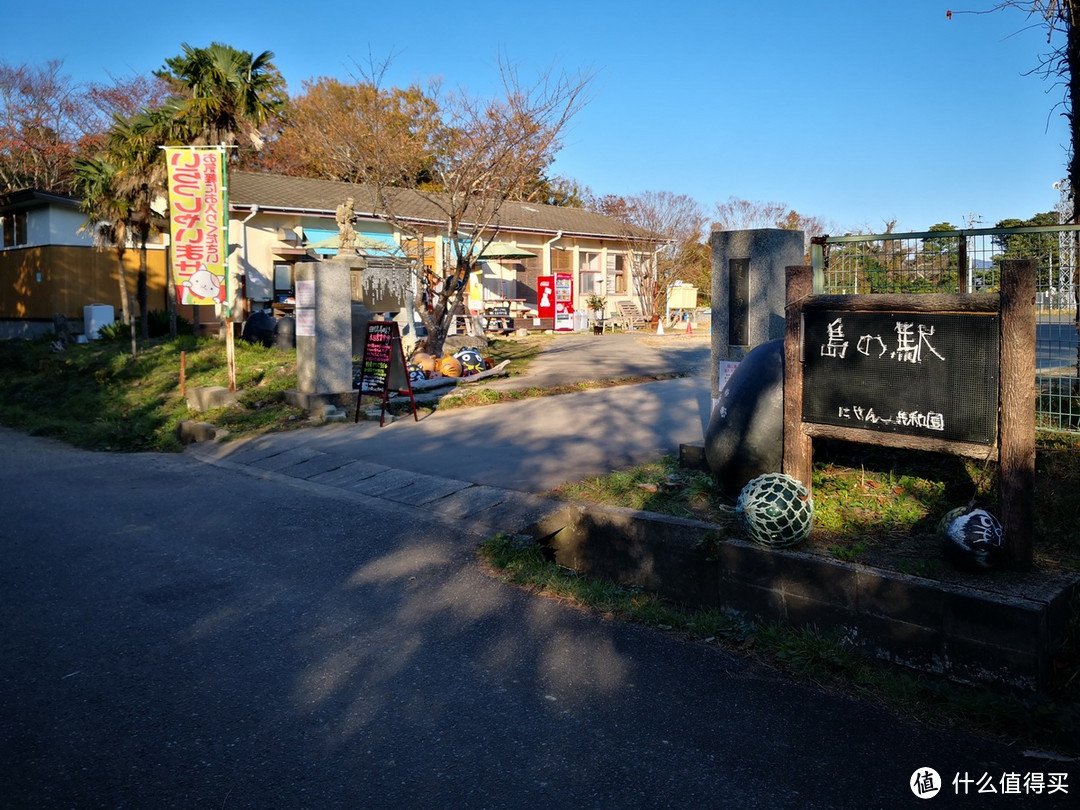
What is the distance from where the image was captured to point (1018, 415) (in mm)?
5035

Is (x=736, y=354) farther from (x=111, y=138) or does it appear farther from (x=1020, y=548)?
(x=111, y=138)

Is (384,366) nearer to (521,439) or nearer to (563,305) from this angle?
(521,439)

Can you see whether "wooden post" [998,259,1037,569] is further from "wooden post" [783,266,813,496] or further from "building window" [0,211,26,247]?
"building window" [0,211,26,247]

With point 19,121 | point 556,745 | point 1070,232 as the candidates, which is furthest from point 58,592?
point 19,121

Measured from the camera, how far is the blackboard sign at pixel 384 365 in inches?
492

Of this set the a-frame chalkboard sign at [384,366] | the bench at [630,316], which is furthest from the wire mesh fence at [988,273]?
the bench at [630,316]

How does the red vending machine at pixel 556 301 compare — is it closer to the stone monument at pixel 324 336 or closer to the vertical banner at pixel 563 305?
the vertical banner at pixel 563 305

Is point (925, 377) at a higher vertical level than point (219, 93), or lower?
lower

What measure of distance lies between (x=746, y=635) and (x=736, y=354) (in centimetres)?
361

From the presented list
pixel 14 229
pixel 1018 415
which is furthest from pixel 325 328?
pixel 14 229

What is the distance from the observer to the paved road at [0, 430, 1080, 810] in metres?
3.72

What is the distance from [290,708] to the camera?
4.45 metres

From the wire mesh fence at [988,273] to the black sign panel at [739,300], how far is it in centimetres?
105

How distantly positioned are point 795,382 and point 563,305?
24.3 m
